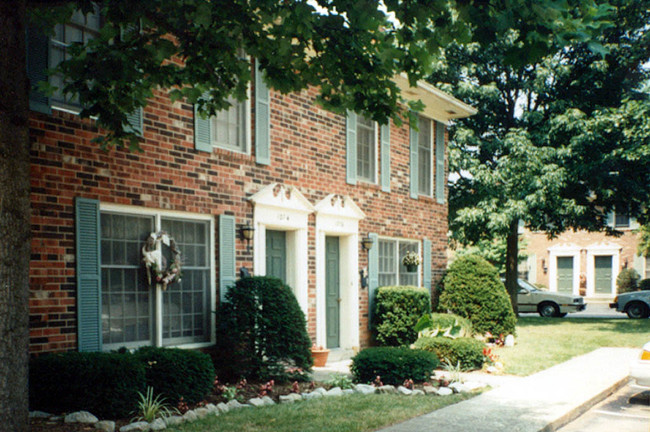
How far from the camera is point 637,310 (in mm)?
23641

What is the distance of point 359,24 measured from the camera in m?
5.76

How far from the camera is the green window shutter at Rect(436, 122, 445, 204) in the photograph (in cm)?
1606

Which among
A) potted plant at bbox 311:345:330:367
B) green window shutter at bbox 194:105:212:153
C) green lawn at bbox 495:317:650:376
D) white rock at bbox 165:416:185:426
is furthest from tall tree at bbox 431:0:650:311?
white rock at bbox 165:416:185:426

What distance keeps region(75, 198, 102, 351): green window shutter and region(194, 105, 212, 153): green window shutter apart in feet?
6.34

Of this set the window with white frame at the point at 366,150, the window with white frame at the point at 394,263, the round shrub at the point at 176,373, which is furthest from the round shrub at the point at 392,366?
the window with white frame at the point at 366,150

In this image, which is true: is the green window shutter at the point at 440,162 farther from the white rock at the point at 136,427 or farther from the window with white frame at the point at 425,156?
the white rock at the point at 136,427

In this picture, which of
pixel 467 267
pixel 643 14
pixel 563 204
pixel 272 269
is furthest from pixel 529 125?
pixel 272 269

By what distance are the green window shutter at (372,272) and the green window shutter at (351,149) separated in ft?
4.45

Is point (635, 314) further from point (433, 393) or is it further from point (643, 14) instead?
point (433, 393)

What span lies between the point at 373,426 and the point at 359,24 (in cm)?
398

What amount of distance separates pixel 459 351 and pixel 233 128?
5.27 m

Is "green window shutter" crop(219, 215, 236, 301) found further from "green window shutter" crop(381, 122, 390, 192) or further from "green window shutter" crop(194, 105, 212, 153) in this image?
"green window shutter" crop(381, 122, 390, 192)

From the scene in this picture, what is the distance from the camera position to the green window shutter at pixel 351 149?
1261 cm

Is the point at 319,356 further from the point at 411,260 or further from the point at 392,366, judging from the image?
the point at 411,260
